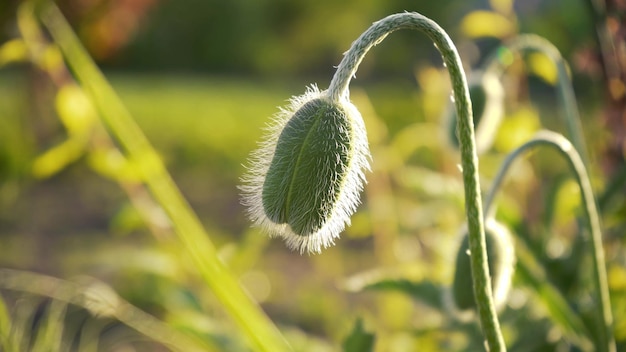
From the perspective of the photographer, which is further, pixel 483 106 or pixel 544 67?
pixel 544 67

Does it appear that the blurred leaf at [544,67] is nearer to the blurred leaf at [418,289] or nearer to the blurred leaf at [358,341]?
the blurred leaf at [418,289]

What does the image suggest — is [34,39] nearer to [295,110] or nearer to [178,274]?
[178,274]

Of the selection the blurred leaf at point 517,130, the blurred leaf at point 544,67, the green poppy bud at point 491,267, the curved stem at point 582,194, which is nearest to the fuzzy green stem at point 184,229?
the green poppy bud at point 491,267

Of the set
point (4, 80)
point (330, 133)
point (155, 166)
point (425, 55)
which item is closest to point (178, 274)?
point (155, 166)

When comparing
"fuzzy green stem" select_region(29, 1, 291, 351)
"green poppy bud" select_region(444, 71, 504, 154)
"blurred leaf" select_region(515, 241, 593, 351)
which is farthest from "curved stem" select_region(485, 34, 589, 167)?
"fuzzy green stem" select_region(29, 1, 291, 351)

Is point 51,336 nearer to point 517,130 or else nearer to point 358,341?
point 358,341

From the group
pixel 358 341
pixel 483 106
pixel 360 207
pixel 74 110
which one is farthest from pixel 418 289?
pixel 360 207

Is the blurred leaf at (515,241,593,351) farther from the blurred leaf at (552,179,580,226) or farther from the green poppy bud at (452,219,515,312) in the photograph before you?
the blurred leaf at (552,179,580,226)
